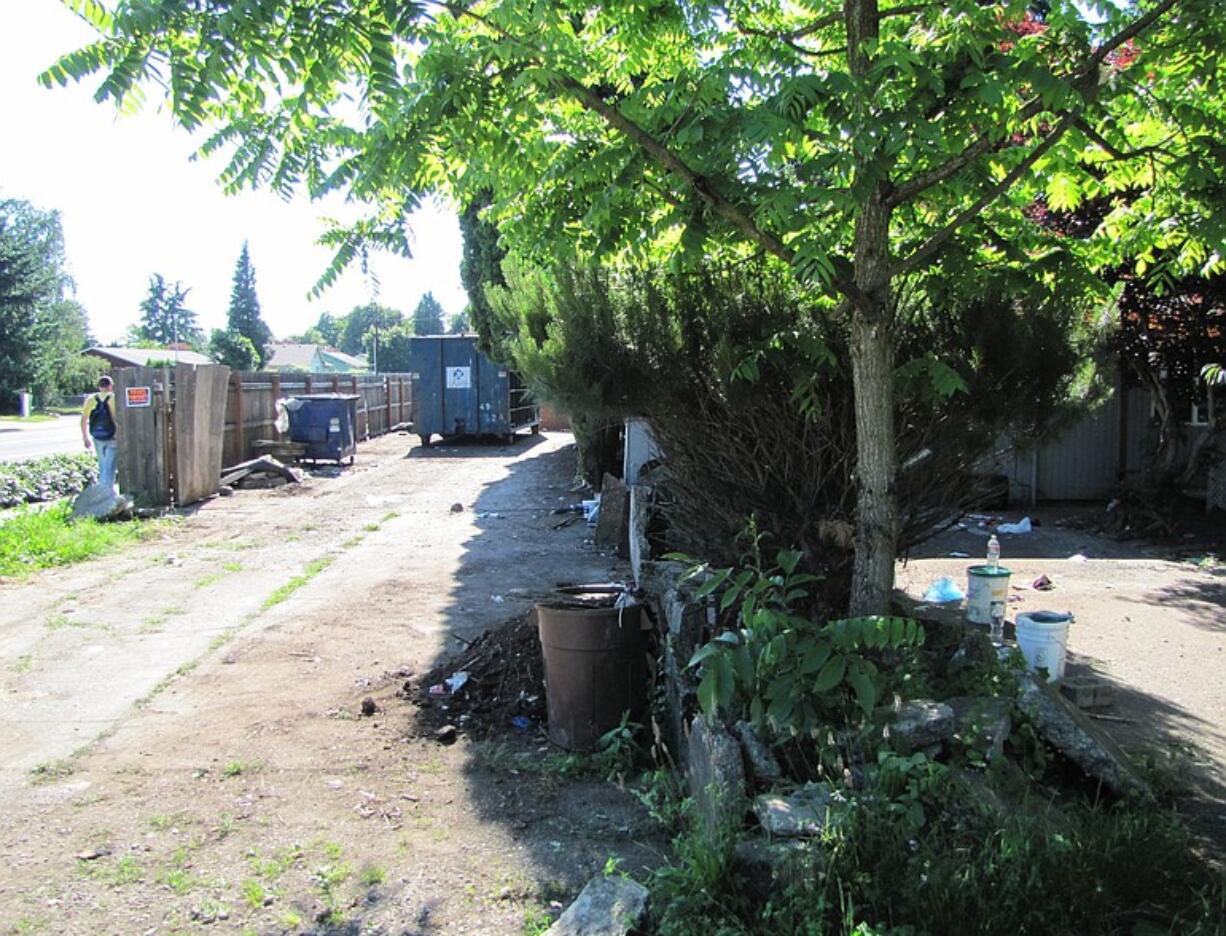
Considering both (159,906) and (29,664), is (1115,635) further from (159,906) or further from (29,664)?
(29,664)

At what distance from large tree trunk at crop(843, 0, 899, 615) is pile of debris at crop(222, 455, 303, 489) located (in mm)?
13243

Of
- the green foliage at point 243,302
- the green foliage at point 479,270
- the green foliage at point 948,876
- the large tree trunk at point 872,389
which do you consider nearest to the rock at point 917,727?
the green foliage at point 948,876

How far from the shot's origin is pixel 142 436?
41.8ft

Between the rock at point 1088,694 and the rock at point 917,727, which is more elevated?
the rock at point 917,727

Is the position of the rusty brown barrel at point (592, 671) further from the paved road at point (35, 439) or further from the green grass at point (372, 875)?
the paved road at point (35, 439)

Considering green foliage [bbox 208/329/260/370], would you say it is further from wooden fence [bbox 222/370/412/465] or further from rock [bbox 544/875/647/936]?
rock [bbox 544/875/647/936]

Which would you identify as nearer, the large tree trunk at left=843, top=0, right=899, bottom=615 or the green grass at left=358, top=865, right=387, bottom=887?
the green grass at left=358, top=865, right=387, bottom=887

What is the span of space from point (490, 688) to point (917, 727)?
281cm

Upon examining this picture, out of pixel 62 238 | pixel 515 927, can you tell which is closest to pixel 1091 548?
pixel 515 927

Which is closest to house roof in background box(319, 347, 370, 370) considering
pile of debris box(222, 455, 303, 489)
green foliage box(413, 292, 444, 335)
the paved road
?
green foliage box(413, 292, 444, 335)

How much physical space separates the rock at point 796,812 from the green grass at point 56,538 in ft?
27.6

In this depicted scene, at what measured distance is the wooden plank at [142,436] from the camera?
41.5ft

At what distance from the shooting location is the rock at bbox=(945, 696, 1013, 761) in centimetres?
366

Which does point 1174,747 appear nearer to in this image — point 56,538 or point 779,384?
point 779,384
